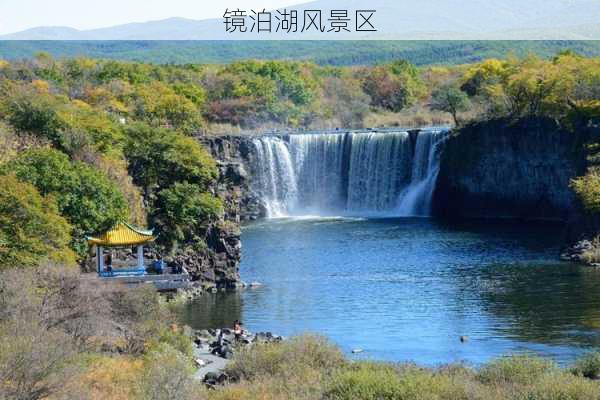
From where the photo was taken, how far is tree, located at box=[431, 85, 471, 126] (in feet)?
389

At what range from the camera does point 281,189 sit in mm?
112500

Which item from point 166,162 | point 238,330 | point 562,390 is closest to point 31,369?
point 562,390

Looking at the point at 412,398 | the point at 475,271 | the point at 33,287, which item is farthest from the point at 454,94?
the point at 412,398

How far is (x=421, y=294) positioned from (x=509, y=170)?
38.6m

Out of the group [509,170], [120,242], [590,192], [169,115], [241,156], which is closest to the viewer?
[120,242]

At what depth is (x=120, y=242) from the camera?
6488 centimetres

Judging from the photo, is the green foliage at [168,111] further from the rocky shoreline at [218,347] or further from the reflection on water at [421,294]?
the rocky shoreline at [218,347]

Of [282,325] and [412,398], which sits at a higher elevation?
[412,398]

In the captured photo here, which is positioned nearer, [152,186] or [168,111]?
[152,186]

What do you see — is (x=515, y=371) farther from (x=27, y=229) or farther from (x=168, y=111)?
(x=168, y=111)

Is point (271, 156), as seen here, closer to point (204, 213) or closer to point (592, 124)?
point (592, 124)

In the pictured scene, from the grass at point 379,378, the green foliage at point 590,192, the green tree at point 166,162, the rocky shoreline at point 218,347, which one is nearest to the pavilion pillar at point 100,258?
the green tree at point 166,162

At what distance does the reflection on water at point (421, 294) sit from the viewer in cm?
5459

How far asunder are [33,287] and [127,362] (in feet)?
21.5
